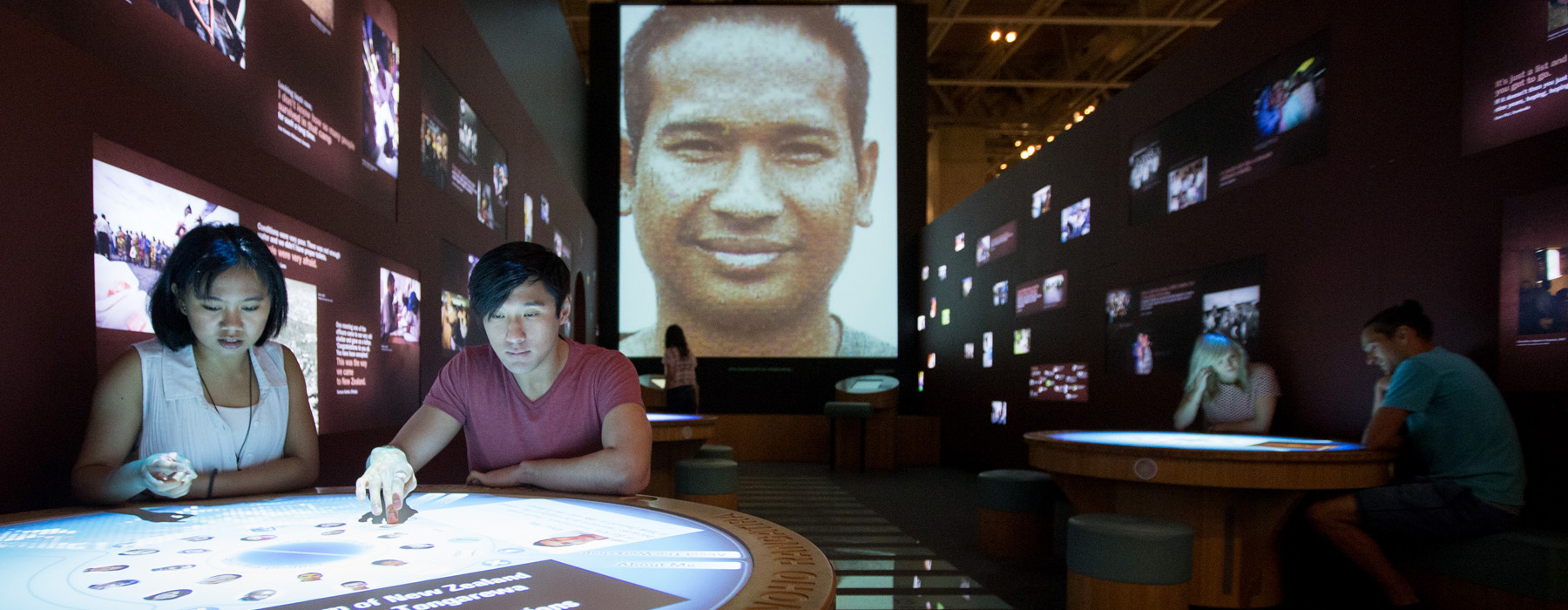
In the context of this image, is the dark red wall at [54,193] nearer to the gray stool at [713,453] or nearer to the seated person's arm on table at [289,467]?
the seated person's arm on table at [289,467]

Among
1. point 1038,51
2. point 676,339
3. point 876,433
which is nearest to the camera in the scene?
point 676,339

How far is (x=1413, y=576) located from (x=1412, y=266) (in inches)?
51.5

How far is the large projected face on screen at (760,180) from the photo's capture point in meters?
10.7

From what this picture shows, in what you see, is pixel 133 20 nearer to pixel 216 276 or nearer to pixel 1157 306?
pixel 216 276

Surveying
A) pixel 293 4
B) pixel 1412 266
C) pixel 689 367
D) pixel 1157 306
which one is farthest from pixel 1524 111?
pixel 689 367

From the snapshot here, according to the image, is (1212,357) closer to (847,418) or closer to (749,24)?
(847,418)

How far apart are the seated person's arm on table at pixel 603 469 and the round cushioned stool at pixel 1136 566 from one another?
1.80m

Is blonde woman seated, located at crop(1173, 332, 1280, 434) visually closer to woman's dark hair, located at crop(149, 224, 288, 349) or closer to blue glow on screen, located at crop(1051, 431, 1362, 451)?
blue glow on screen, located at crop(1051, 431, 1362, 451)

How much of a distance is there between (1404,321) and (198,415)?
3957mm

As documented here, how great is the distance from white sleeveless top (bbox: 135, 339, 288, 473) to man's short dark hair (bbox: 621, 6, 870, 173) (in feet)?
30.1

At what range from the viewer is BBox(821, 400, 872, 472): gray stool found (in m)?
9.21

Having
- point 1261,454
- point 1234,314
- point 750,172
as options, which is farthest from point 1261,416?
point 750,172

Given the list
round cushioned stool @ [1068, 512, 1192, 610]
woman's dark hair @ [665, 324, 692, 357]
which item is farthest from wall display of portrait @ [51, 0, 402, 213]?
woman's dark hair @ [665, 324, 692, 357]

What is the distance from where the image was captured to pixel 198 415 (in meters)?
1.77
